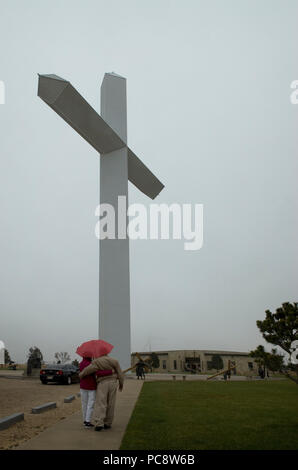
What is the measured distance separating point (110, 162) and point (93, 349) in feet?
48.2

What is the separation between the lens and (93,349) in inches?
245

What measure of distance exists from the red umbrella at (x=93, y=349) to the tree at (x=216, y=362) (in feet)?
180

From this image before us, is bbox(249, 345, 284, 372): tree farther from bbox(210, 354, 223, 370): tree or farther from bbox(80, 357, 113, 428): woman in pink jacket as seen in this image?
bbox(210, 354, 223, 370): tree

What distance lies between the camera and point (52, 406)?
8.59 metres

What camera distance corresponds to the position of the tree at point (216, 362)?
2233 inches

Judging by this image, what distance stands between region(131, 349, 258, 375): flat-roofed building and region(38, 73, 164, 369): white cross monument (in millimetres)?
38976

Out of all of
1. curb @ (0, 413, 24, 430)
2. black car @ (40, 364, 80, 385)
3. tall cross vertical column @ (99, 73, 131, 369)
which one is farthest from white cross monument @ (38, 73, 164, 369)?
curb @ (0, 413, 24, 430)

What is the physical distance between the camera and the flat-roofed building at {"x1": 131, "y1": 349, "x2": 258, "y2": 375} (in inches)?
2170

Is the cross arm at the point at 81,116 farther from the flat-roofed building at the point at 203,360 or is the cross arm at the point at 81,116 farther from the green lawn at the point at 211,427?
the flat-roofed building at the point at 203,360

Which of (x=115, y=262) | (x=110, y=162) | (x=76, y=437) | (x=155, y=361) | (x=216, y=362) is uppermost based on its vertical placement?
(x=110, y=162)

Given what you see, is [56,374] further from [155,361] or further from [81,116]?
[155,361]

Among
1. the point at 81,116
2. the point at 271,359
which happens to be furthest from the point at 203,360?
the point at 271,359

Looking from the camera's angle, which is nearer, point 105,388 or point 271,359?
point 105,388
